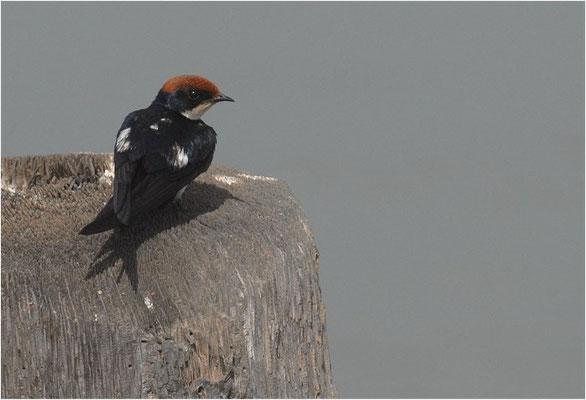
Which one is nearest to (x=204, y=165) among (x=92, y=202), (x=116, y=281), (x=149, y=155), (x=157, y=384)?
(x=149, y=155)

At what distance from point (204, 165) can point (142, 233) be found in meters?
0.58

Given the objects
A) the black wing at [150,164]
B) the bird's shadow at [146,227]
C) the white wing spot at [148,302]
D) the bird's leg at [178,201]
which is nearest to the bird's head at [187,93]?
the black wing at [150,164]

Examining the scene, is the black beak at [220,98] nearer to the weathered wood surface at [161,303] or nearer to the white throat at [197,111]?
the white throat at [197,111]

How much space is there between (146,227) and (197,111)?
0.95 meters

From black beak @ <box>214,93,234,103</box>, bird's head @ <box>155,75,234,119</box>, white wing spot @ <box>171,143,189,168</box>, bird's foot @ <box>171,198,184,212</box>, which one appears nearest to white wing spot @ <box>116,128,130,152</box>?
white wing spot @ <box>171,143,189,168</box>

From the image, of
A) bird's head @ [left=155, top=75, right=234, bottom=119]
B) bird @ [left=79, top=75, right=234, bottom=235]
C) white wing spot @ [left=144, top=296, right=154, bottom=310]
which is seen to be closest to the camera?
white wing spot @ [left=144, top=296, right=154, bottom=310]

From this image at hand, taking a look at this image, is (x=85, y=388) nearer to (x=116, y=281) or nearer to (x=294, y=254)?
(x=116, y=281)

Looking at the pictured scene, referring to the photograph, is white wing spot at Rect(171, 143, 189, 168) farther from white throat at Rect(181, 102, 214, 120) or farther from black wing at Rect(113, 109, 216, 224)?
white throat at Rect(181, 102, 214, 120)

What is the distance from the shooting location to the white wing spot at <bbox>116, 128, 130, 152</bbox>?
3.53 meters

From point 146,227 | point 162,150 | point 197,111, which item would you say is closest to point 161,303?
point 146,227

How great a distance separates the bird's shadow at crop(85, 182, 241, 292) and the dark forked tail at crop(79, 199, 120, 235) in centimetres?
7

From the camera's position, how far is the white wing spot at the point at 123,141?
3.53 metres

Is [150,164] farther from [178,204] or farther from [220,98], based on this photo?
[220,98]

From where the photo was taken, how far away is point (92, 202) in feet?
11.5
